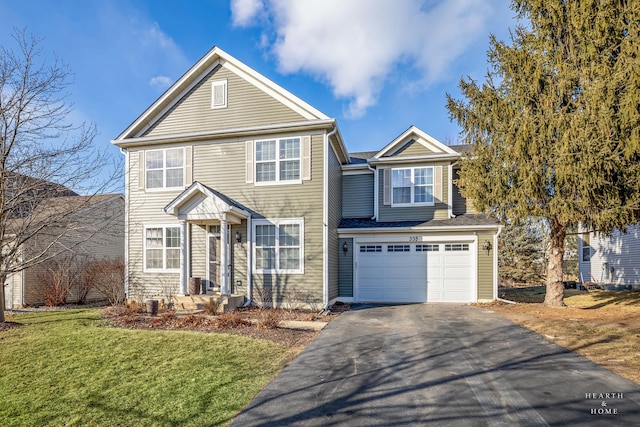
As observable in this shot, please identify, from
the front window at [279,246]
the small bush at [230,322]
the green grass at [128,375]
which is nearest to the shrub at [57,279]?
the green grass at [128,375]

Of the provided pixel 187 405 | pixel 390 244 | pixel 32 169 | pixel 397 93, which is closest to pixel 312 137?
pixel 390 244

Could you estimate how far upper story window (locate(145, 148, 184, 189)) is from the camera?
489 inches

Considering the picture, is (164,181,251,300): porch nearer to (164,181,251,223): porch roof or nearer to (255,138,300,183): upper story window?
(164,181,251,223): porch roof

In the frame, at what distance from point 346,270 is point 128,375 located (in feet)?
29.4

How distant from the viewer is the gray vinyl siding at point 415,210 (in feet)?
43.4

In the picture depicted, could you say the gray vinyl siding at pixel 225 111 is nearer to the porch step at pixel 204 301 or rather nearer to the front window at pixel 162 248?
the front window at pixel 162 248

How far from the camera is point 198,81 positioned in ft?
40.7

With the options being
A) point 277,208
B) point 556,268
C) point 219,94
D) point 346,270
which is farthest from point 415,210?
point 219,94

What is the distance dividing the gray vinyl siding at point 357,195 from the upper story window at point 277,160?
142 inches

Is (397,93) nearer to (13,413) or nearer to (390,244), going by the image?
(390,244)

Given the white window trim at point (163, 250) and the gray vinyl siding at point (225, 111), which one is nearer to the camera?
the gray vinyl siding at point (225, 111)

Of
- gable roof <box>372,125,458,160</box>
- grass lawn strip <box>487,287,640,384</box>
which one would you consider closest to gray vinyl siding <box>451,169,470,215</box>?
gable roof <box>372,125,458,160</box>

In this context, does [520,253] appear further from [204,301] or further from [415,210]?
[204,301]

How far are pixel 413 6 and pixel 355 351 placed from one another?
11.0 metres
